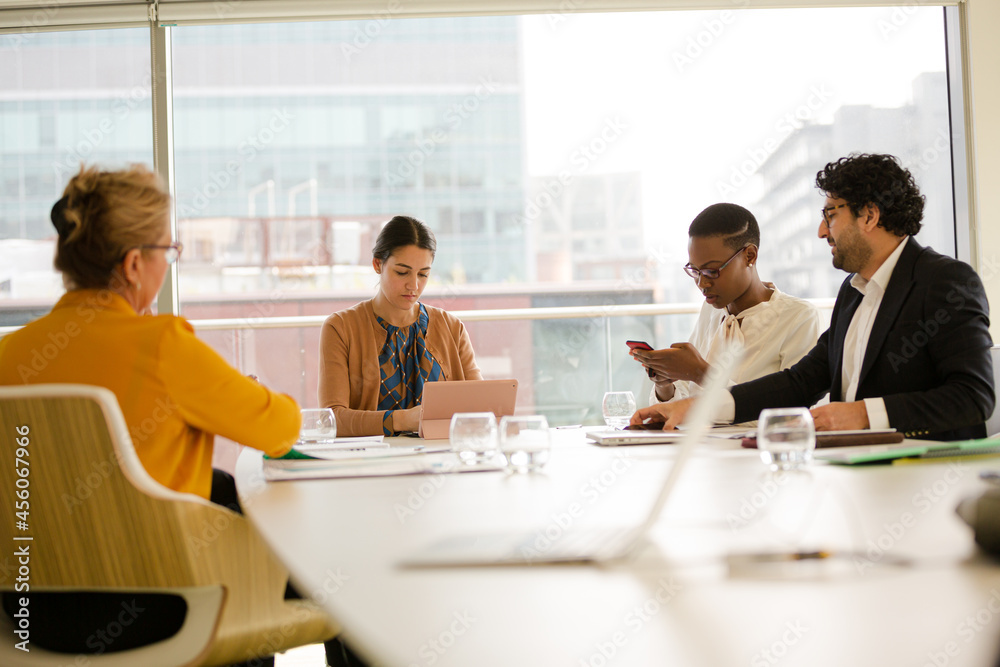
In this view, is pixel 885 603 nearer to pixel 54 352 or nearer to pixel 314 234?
pixel 54 352

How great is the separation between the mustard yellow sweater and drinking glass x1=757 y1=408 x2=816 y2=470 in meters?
0.81

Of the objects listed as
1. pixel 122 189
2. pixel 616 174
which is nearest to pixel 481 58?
pixel 616 174

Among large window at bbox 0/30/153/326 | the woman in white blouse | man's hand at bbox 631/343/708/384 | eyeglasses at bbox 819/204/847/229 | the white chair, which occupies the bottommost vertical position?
the white chair

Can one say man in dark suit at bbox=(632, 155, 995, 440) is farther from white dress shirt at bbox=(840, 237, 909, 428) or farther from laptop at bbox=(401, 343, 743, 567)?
laptop at bbox=(401, 343, 743, 567)

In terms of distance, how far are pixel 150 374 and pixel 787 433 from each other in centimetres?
99

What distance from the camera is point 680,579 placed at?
67 centimetres

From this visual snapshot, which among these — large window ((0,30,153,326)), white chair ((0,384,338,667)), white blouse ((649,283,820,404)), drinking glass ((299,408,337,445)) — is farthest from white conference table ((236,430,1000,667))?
large window ((0,30,153,326))

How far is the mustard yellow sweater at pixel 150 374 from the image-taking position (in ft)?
4.22

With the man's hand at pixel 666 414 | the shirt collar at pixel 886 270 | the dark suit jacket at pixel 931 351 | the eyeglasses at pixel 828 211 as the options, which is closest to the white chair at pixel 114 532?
the man's hand at pixel 666 414

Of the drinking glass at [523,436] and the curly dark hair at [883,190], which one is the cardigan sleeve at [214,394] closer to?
the drinking glass at [523,436]

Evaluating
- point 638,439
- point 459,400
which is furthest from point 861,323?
point 459,400

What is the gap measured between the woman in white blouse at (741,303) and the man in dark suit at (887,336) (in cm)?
30

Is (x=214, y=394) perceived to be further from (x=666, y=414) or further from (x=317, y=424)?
(x=666, y=414)

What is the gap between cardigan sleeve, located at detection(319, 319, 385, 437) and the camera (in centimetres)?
249
